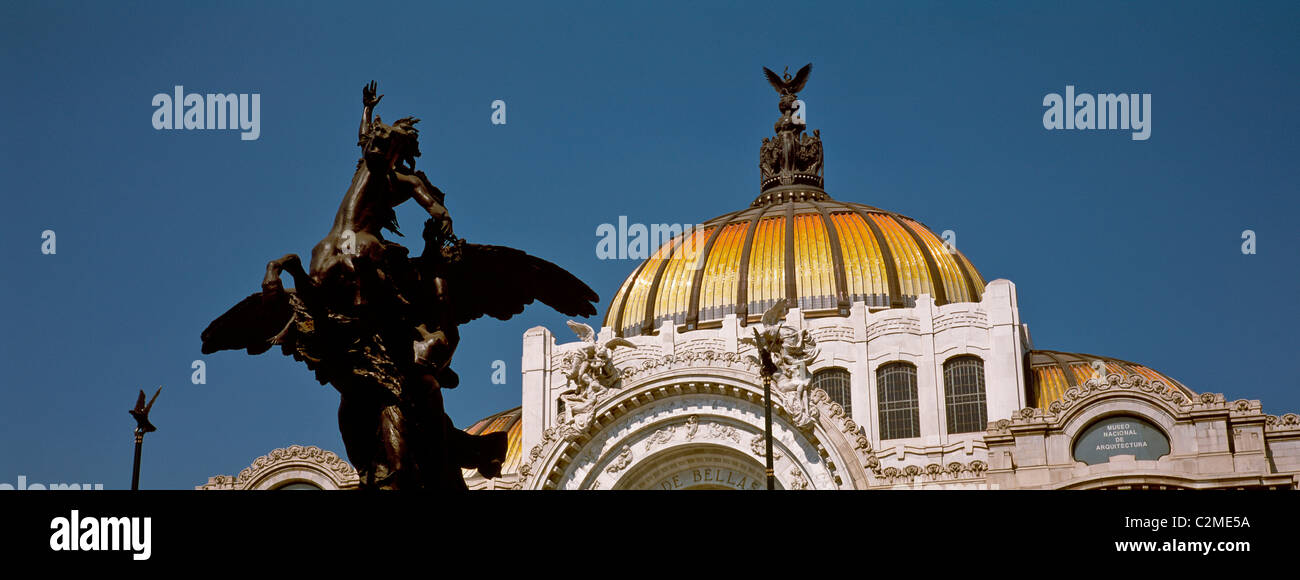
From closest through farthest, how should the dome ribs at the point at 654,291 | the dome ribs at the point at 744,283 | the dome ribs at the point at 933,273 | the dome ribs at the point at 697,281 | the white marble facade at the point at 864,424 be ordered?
1. the white marble facade at the point at 864,424
2. the dome ribs at the point at 744,283
3. the dome ribs at the point at 933,273
4. the dome ribs at the point at 697,281
5. the dome ribs at the point at 654,291

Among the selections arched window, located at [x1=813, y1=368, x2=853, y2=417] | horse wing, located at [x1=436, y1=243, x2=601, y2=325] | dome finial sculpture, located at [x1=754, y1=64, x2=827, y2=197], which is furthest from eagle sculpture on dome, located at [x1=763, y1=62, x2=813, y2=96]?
horse wing, located at [x1=436, y1=243, x2=601, y2=325]

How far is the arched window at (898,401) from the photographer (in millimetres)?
53125

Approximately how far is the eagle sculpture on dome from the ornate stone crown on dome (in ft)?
28.4

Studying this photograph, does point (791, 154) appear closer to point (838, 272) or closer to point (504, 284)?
point (838, 272)

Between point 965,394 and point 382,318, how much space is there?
42.3 metres

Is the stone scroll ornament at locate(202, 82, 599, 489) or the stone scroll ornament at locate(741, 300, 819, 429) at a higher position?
the stone scroll ornament at locate(741, 300, 819, 429)

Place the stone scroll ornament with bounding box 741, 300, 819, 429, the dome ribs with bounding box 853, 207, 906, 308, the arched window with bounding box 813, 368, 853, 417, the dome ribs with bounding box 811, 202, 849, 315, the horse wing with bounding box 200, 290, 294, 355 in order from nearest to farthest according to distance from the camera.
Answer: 1. the horse wing with bounding box 200, 290, 294, 355
2. the stone scroll ornament with bounding box 741, 300, 819, 429
3. the arched window with bounding box 813, 368, 853, 417
4. the dome ribs with bounding box 811, 202, 849, 315
5. the dome ribs with bounding box 853, 207, 906, 308

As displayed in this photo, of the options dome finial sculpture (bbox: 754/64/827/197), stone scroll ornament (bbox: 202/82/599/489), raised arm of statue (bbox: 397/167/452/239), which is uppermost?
dome finial sculpture (bbox: 754/64/827/197)

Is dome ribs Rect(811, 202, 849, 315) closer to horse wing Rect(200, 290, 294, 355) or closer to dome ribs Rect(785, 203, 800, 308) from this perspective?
dome ribs Rect(785, 203, 800, 308)

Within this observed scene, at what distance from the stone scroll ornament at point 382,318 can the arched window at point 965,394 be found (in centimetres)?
4058

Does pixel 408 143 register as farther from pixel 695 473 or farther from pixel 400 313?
pixel 695 473

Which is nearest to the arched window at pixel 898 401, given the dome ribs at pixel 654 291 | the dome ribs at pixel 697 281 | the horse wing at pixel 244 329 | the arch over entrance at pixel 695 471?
the dome ribs at pixel 697 281

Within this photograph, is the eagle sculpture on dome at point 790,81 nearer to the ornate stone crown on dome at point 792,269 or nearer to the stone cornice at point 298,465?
the ornate stone crown on dome at point 792,269

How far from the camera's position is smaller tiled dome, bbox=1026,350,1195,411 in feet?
174
